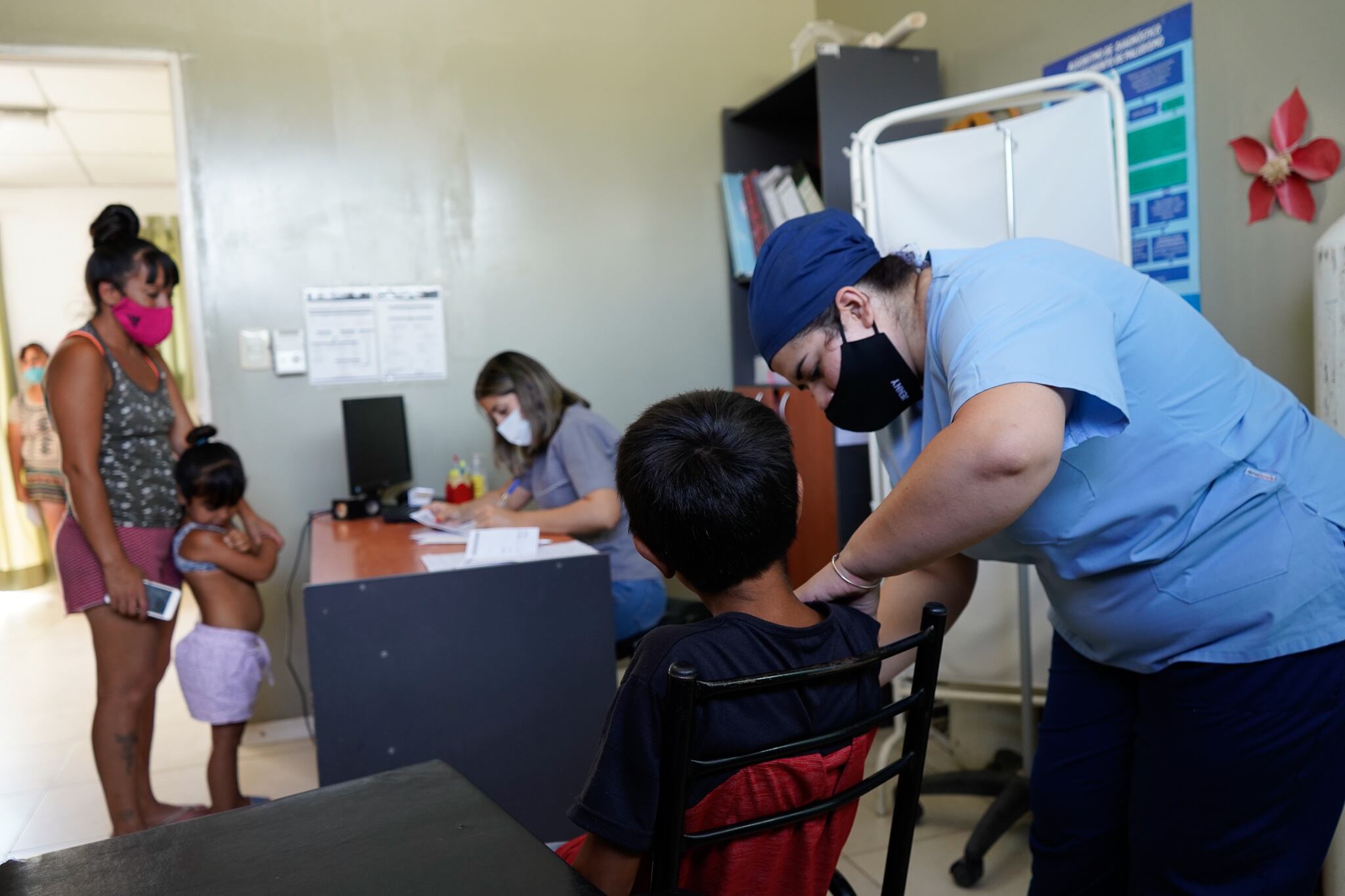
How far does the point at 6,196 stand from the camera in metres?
7.18

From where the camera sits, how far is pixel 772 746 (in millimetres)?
839

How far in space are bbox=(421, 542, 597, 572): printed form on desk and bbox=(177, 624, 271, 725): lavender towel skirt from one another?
1.99ft

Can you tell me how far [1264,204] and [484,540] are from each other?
70.4 inches

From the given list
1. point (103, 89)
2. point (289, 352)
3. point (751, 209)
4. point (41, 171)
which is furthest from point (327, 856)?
point (41, 171)

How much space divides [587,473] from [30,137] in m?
5.26

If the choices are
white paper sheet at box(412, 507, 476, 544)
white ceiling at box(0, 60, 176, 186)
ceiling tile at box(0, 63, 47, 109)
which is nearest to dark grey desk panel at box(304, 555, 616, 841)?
white paper sheet at box(412, 507, 476, 544)

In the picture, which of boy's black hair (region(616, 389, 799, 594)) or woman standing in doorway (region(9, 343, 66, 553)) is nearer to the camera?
boy's black hair (region(616, 389, 799, 594))

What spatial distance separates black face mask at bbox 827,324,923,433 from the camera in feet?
3.78

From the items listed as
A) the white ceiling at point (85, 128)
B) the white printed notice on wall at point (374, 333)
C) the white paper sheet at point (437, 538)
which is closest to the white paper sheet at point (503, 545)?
the white paper sheet at point (437, 538)

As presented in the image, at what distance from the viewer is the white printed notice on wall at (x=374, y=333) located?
3283mm

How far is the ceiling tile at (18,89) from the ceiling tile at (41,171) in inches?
48.3

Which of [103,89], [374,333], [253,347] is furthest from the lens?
[103,89]

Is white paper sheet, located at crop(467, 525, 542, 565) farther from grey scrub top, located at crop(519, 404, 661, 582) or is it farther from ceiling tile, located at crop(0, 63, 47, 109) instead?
ceiling tile, located at crop(0, 63, 47, 109)

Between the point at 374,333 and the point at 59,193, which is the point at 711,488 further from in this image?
the point at 59,193
